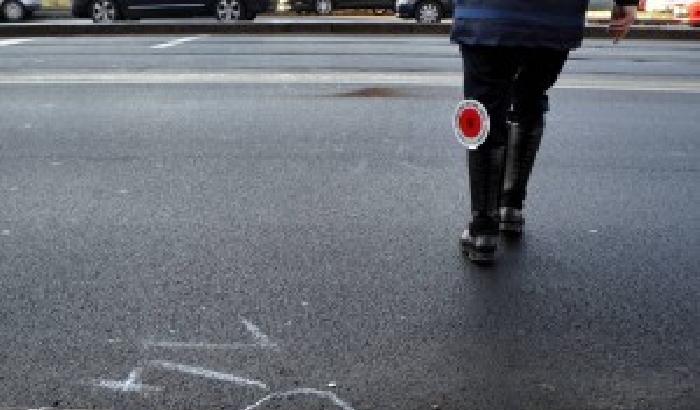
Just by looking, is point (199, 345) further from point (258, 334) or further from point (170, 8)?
point (170, 8)

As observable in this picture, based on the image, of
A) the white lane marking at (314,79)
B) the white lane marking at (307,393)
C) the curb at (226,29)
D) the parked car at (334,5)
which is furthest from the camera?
the parked car at (334,5)

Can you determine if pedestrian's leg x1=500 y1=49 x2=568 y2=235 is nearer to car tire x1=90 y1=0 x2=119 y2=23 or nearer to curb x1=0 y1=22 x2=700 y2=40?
curb x1=0 y1=22 x2=700 y2=40

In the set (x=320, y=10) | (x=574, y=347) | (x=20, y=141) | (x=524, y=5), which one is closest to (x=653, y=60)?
(x=20, y=141)

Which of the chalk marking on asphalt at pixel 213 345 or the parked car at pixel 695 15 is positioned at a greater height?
the parked car at pixel 695 15

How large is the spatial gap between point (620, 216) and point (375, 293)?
168 centimetres

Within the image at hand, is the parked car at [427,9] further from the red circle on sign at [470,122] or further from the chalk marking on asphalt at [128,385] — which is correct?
the chalk marking on asphalt at [128,385]

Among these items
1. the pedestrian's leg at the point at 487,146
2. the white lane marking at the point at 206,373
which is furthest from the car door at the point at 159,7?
the white lane marking at the point at 206,373

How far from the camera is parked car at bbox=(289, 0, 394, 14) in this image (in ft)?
80.0

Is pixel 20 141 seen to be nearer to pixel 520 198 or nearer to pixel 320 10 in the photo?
pixel 520 198

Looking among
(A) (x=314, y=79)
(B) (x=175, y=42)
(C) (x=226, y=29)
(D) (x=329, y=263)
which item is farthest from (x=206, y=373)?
(C) (x=226, y=29)

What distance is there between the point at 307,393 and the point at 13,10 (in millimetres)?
24179

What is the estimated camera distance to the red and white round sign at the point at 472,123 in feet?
12.9

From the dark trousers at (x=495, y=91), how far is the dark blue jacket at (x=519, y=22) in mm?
49

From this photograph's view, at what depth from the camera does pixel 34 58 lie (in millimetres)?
12641
